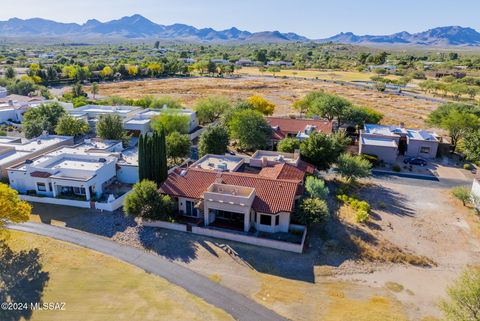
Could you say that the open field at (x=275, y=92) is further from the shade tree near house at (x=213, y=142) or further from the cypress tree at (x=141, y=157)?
the cypress tree at (x=141, y=157)

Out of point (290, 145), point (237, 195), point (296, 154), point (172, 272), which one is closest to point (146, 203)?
point (172, 272)

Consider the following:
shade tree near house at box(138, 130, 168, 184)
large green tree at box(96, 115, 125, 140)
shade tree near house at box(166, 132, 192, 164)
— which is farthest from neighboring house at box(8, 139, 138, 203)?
large green tree at box(96, 115, 125, 140)

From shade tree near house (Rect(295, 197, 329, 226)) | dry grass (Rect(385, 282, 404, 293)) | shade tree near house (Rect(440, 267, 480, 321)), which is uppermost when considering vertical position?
shade tree near house (Rect(440, 267, 480, 321))

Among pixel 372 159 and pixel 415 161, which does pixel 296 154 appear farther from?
pixel 415 161

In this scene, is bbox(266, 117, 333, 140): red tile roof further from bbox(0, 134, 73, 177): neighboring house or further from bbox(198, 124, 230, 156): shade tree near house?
bbox(0, 134, 73, 177): neighboring house

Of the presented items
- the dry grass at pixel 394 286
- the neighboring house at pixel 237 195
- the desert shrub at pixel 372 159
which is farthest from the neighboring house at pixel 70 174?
the desert shrub at pixel 372 159

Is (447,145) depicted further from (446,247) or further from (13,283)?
(13,283)
